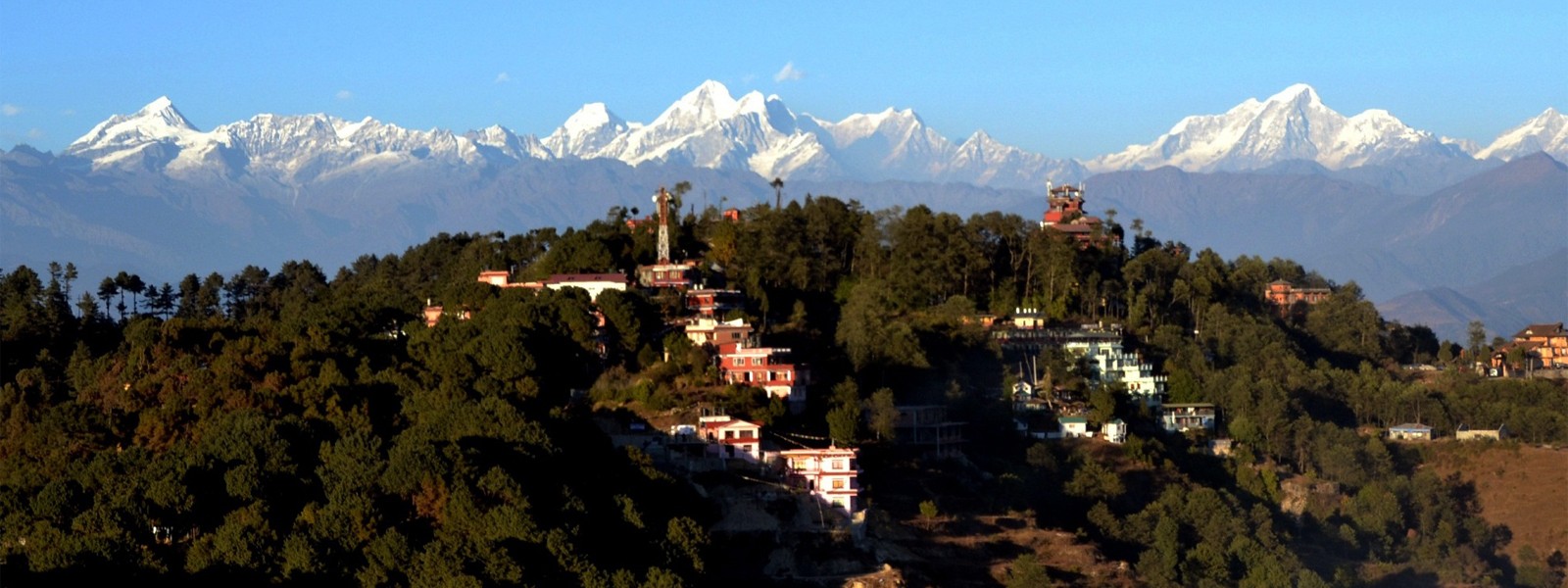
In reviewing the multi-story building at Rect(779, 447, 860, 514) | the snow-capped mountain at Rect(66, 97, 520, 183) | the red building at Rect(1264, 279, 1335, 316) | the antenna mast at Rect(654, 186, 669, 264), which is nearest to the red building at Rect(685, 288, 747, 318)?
the antenna mast at Rect(654, 186, 669, 264)

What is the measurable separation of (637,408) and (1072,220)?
95.2 feet

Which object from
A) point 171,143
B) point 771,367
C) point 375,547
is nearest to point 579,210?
point 171,143

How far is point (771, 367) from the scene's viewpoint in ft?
166

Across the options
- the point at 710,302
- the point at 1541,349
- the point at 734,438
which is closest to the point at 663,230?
the point at 710,302

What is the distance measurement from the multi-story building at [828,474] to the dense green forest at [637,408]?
1587 mm

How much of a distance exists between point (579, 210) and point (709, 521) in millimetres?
144844

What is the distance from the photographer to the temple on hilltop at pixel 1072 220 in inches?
2798

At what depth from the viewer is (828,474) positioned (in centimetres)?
4578

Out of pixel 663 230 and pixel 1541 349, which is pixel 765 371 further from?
pixel 1541 349

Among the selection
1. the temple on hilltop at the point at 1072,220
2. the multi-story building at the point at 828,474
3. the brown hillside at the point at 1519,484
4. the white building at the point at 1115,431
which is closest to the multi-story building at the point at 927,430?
the white building at the point at 1115,431

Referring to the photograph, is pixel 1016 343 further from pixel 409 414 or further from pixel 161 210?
pixel 161 210

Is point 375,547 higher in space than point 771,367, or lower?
lower

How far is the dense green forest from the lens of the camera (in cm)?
3847

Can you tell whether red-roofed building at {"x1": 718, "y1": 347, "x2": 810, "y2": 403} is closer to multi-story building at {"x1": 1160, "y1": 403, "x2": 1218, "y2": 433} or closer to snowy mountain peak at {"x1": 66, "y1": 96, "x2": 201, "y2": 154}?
multi-story building at {"x1": 1160, "y1": 403, "x2": 1218, "y2": 433}
